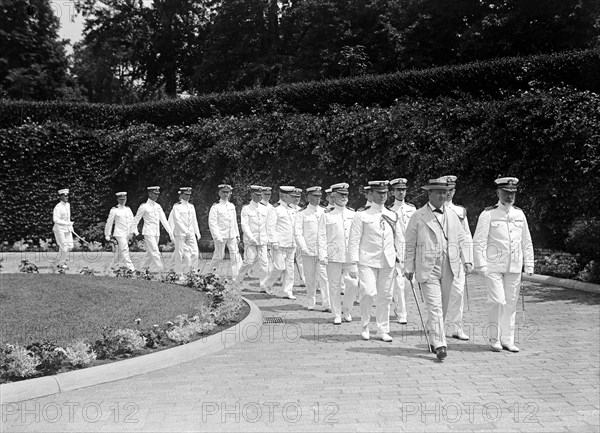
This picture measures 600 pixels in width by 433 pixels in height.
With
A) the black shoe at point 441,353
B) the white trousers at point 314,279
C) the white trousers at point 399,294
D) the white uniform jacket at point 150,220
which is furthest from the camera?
the white uniform jacket at point 150,220

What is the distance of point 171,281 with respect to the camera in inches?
591

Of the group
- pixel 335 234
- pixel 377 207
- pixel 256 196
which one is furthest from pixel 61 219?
pixel 377 207

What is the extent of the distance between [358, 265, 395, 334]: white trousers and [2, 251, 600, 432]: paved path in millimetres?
319

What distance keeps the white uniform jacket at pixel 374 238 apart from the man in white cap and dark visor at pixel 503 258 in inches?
49.3

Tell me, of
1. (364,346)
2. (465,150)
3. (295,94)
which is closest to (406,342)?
(364,346)

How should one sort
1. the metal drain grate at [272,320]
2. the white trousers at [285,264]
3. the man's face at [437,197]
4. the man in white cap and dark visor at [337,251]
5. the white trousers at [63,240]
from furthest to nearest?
the white trousers at [63,240] < the white trousers at [285,264] < the metal drain grate at [272,320] < the man in white cap and dark visor at [337,251] < the man's face at [437,197]

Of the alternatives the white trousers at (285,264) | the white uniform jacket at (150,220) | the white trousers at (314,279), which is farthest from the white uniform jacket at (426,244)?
the white uniform jacket at (150,220)

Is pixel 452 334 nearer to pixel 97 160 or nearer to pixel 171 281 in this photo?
pixel 171 281

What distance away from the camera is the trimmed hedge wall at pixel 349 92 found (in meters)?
19.4

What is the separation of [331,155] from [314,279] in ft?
30.0

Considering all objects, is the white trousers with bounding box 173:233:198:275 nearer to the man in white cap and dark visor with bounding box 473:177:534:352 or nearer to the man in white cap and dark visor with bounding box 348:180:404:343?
the man in white cap and dark visor with bounding box 348:180:404:343

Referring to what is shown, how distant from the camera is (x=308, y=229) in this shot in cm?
1309

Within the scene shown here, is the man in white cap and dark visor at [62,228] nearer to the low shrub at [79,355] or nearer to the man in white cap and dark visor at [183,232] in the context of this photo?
the man in white cap and dark visor at [183,232]

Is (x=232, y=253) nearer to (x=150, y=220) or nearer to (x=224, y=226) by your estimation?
(x=224, y=226)
